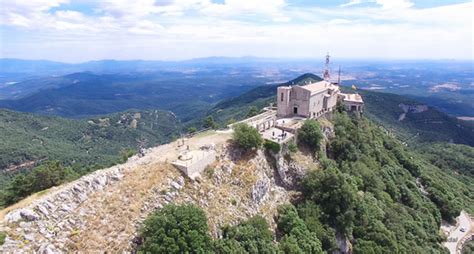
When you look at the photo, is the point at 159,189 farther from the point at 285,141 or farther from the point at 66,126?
the point at 66,126

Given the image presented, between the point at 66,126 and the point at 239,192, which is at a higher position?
the point at 239,192

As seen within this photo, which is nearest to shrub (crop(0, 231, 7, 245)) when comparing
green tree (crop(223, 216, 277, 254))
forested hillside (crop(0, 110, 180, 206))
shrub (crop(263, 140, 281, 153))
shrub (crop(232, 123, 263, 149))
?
green tree (crop(223, 216, 277, 254))

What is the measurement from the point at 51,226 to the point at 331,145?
152ft

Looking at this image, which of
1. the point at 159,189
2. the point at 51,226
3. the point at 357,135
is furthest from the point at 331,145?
the point at 51,226

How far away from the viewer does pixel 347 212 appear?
42562 millimetres

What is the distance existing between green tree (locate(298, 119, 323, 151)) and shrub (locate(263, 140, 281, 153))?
23.2 feet

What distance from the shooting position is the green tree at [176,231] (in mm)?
25978

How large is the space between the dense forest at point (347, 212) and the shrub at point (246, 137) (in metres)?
0.62

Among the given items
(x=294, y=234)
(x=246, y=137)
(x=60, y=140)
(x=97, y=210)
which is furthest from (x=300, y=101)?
(x=60, y=140)

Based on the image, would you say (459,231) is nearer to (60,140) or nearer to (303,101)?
(303,101)

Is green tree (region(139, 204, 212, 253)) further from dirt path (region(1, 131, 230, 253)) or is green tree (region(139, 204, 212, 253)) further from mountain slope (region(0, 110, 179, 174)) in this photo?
mountain slope (region(0, 110, 179, 174))

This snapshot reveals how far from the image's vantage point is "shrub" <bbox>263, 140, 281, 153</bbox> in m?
46.1

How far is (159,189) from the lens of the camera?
3247cm

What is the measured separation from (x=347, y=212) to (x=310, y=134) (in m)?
13.8
